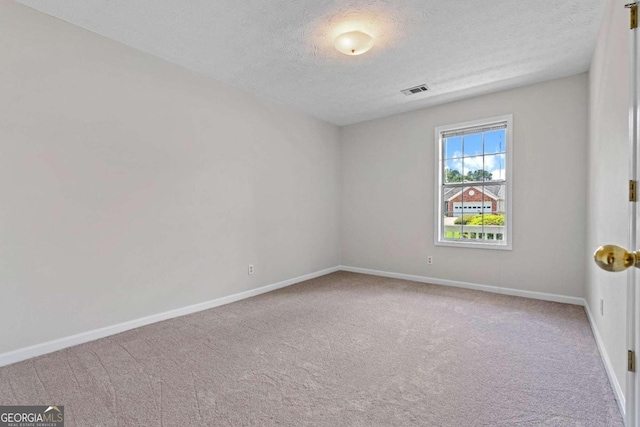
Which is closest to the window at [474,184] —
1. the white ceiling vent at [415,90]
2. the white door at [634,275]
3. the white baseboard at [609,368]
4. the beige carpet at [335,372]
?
the white ceiling vent at [415,90]

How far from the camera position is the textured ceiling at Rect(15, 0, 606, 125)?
236cm

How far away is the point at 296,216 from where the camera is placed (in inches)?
185

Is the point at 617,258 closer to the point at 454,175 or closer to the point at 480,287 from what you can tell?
the point at 480,287

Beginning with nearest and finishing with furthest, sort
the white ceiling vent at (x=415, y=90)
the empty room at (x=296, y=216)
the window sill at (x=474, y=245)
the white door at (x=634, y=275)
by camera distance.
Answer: the white door at (x=634, y=275) < the empty room at (x=296, y=216) < the white ceiling vent at (x=415, y=90) < the window sill at (x=474, y=245)

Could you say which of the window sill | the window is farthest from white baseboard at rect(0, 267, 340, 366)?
the window

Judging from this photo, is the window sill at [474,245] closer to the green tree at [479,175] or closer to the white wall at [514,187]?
the white wall at [514,187]

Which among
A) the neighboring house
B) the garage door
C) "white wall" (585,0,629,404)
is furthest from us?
the garage door

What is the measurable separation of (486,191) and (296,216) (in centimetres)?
264

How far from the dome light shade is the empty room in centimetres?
2

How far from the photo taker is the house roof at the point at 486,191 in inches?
161

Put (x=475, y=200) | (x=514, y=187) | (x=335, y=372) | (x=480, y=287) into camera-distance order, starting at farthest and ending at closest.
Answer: (x=475, y=200) < (x=480, y=287) < (x=514, y=187) < (x=335, y=372)

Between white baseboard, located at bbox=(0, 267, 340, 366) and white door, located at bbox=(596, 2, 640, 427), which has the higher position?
white door, located at bbox=(596, 2, 640, 427)

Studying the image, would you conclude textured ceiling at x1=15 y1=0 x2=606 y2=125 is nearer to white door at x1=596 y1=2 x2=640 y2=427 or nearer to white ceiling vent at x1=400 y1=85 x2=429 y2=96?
white ceiling vent at x1=400 y1=85 x2=429 y2=96

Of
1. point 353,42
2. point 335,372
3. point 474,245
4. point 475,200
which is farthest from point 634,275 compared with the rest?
point 475,200
